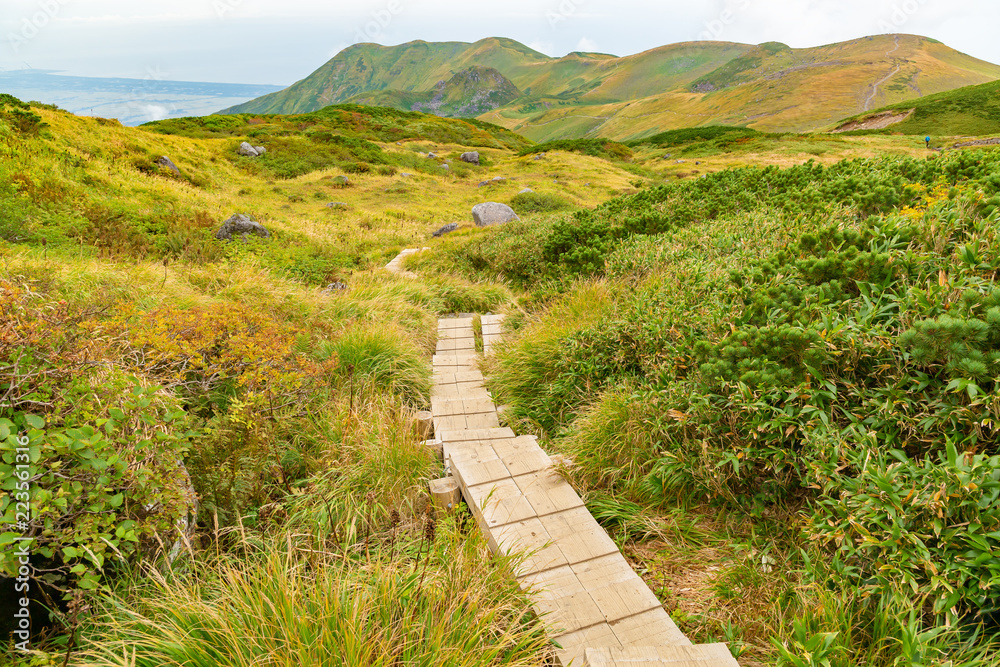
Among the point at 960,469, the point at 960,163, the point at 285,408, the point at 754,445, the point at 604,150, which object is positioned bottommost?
the point at 285,408

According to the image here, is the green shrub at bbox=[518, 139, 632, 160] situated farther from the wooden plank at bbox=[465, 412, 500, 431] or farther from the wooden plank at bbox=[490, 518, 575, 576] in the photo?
the wooden plank at bbox=[490, 518, 575, 576]

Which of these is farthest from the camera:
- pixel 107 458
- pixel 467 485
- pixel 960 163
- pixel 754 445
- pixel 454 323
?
pixel 454 323

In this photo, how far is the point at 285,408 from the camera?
16.1 feet

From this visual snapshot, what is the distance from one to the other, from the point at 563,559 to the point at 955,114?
195ft

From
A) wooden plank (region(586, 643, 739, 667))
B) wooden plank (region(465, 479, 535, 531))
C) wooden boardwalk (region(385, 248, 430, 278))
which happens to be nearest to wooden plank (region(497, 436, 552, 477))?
wooden plank (region(465, 479, 535, 531))

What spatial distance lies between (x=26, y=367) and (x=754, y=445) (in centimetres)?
451

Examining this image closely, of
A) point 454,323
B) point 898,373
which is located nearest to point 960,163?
point 898,373

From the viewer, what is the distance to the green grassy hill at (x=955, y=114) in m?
39.4

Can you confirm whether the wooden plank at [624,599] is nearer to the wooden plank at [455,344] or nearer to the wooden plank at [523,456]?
the wooden plank at [523,456]

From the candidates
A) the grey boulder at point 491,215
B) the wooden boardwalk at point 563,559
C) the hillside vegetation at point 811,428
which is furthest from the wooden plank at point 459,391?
the grey boulder at point 491,215

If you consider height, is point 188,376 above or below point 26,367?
below

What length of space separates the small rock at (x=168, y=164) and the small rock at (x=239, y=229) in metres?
8.81

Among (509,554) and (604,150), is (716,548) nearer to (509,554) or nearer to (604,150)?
(509,554)

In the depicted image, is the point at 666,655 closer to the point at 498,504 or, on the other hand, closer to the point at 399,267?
the point at 498,504
